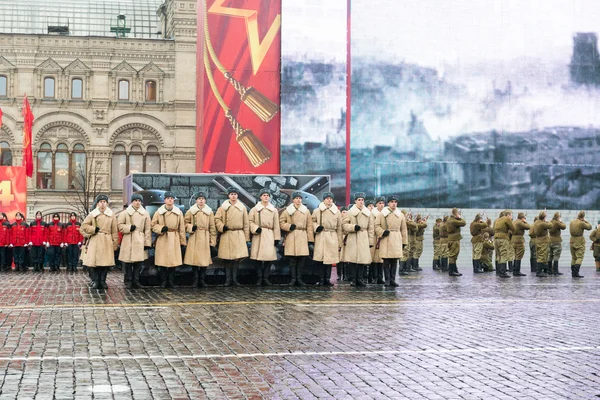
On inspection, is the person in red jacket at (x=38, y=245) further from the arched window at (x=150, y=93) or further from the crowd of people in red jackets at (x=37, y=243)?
the arched window at (x=150, y=93)

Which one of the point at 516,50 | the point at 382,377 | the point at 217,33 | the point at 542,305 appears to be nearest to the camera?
the point at 382,377

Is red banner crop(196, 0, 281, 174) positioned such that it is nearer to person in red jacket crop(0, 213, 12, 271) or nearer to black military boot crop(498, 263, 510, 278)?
person in red jacket crop(0, 213, 12, 271)

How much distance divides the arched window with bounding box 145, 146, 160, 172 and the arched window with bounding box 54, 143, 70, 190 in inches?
162

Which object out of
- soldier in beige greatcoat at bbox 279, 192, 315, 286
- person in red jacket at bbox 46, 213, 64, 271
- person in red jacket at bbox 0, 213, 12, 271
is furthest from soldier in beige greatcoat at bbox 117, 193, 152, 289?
person in red jacket at bbox 0, 213, 12, 271

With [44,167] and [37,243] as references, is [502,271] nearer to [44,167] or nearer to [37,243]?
[37,243]

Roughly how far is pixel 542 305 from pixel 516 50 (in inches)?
1029

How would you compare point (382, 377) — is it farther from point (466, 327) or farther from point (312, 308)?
point (312, 308)

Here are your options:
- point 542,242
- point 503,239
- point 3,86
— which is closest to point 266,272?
point 503,239

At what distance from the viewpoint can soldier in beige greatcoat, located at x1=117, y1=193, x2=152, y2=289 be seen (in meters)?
17.7

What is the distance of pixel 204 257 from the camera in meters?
18.3

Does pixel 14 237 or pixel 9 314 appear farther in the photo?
pixel 14 237

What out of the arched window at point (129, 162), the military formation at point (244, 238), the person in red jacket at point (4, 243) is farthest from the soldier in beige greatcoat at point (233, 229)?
the arched window at point (129, 162)

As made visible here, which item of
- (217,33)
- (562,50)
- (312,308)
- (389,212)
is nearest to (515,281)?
(389,212)

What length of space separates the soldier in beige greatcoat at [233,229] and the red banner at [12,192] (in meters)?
13.1
